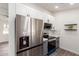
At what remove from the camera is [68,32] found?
3867mm

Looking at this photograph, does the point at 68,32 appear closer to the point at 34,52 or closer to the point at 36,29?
the point at 36,29

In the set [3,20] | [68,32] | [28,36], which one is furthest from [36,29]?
[68,32]

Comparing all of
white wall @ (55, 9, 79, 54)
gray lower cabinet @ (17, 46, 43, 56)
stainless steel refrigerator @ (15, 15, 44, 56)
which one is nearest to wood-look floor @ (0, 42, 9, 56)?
stainless steel refrigerator @ (15, 15, 44, 56)

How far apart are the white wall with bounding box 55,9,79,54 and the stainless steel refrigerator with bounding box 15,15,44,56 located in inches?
71.6

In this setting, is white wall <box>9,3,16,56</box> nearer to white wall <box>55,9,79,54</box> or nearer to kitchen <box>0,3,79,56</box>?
kitchen <box>0,3,79,56</box>

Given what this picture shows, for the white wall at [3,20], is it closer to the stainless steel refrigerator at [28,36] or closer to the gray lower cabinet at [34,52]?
the stainless steel refrigerator at [28,36]

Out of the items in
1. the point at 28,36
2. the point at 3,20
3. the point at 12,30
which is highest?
the point at 3,20

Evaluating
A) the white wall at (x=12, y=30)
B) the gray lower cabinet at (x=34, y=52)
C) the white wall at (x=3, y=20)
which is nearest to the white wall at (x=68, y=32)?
the gray lower cabinet at (x=34, y=52)

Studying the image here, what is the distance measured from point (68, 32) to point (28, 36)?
2453mm

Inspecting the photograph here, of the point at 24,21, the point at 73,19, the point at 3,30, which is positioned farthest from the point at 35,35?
the point at 73,19

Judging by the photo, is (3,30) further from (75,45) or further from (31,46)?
(75,45)

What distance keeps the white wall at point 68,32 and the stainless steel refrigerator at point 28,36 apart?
182 centimetres

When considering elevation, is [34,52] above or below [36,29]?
below

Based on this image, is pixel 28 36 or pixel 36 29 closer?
pixel 28 36
